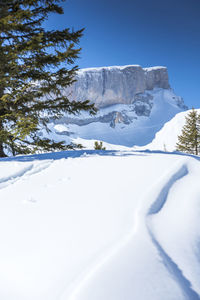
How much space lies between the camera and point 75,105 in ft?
21.2

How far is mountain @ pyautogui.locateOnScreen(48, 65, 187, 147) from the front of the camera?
112188 mm

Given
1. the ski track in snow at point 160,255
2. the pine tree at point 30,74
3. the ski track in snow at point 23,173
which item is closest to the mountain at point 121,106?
the pine tree at point 30,74

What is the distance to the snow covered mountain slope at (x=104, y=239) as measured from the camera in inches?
28.9

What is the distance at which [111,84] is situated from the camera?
117 metres

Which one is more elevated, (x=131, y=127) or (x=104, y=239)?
(x=131, y=127)

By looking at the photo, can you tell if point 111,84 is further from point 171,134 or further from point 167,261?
point 167,261

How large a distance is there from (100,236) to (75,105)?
5.95 m

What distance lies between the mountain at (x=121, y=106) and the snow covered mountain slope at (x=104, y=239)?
10535cm

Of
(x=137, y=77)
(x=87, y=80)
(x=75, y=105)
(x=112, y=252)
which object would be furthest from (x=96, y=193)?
(x=137, y=77)

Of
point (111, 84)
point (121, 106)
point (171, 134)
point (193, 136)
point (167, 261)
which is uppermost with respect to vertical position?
point (111, 84)

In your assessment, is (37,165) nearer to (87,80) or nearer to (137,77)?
(87,80)

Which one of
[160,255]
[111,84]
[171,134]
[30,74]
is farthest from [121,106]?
[160,255]

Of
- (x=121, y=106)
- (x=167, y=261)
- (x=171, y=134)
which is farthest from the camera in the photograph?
(x=121, y=106)

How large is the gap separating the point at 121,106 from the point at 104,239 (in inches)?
5017
